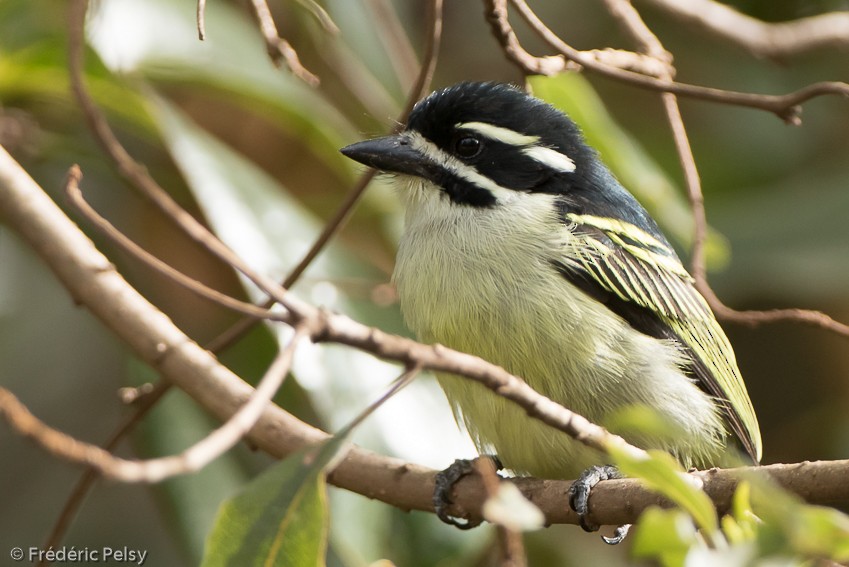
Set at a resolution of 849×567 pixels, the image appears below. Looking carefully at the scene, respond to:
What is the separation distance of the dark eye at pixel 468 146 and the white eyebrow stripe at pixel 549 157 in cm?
14

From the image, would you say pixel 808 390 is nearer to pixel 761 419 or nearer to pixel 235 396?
pixel 761 419

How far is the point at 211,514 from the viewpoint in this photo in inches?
145

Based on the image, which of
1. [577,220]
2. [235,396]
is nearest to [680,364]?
[577,220]

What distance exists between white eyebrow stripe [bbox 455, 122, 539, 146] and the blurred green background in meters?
0.32

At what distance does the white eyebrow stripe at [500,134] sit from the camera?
10.4ft

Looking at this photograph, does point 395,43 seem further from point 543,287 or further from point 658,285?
point 543,287

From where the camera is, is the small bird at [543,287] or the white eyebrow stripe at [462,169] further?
the white eyebrow stripe at [462,169]

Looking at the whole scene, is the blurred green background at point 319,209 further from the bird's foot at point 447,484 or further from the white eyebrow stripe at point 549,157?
the bird's foot at point 447,484

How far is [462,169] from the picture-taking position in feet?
10.4

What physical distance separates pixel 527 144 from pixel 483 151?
0.14 metres

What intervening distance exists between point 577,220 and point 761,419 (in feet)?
8.46

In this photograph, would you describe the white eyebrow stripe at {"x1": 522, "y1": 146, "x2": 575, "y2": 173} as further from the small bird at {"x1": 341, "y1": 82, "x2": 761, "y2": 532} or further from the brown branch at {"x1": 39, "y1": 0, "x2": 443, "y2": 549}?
the brown branch at {"x1": 39, "y1": 0, "x2": 443, "y2": 549}

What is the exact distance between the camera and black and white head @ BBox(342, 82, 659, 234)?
3.15 m

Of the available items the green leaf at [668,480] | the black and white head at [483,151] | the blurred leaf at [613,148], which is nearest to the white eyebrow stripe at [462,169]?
the black and white head at [483,151]
